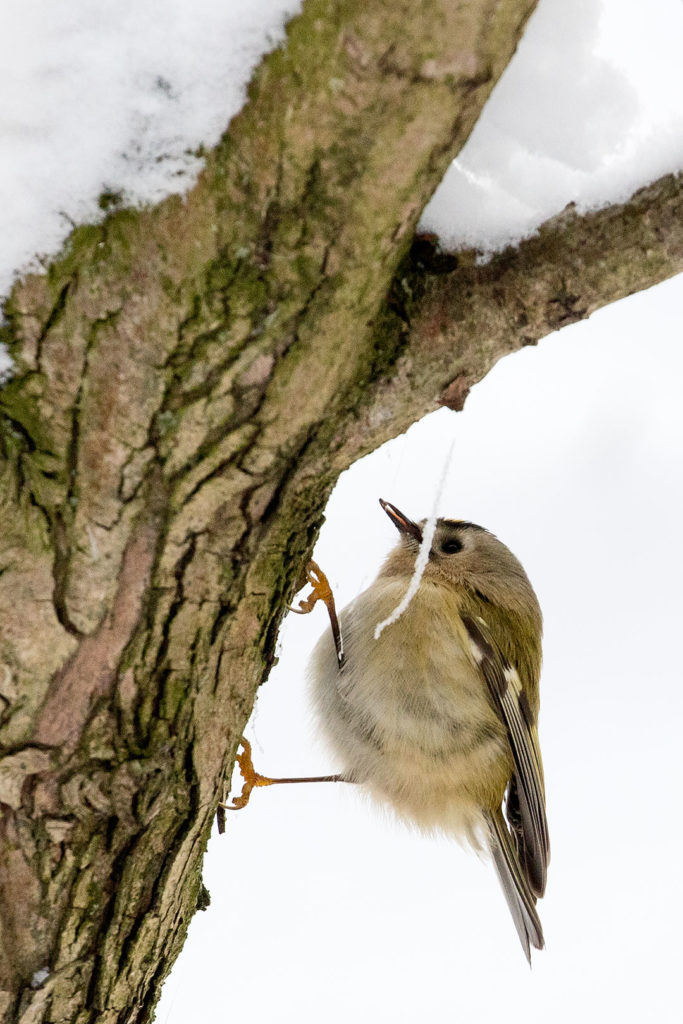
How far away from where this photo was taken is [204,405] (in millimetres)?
1358

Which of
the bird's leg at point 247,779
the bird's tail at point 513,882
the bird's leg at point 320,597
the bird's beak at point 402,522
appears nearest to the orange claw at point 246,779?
the bird's leg at point 247,779

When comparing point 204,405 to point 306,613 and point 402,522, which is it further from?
point 402,522

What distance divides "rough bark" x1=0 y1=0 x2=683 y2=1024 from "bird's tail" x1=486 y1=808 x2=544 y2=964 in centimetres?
146

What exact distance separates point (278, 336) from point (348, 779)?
6.59ft

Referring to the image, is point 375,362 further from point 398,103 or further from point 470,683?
point 470,683

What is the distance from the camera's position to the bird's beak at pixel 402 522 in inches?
117

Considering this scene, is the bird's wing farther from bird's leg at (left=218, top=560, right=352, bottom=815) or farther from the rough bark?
the rough bark

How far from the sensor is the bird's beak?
2.97 metres

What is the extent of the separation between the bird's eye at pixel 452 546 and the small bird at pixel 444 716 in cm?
14

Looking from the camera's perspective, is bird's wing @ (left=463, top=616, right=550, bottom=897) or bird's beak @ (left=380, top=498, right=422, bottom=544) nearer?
bird's wing @ (left=463, top=616, right=550, bottom=897)

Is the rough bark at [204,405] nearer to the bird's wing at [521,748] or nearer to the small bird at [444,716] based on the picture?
the small bird at [444,716]

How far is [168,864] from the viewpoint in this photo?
169 centimetres

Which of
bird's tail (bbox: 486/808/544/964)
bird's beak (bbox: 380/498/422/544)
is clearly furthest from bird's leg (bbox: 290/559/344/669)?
bird's tail (bbox: 486/808/544/964)

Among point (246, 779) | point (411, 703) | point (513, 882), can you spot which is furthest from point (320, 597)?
point (513, 882)
